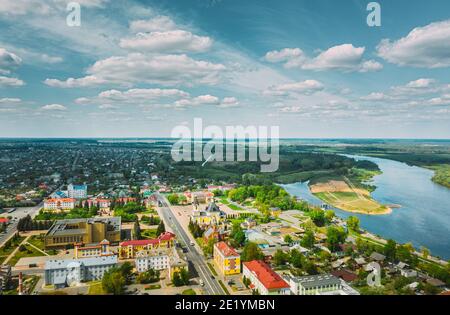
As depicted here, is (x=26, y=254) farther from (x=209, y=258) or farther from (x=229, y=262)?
(x=229, y=262)

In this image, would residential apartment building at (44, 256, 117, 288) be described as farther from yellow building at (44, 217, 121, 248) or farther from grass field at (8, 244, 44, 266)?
yellow building at (44, 217, 121, 248)

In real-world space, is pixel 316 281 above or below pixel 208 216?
above

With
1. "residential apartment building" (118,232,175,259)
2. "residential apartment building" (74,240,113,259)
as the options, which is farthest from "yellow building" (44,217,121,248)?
"residential apartment building" (118,232,175,259)

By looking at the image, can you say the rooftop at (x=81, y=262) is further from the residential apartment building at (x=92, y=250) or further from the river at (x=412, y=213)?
the river at (x=412, y=213)

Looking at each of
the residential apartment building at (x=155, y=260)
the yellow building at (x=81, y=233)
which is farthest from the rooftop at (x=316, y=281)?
the yellow building at (x=81, y=233)

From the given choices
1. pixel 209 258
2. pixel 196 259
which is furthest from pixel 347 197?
pixel 196 259

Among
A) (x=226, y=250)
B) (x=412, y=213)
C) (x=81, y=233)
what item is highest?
(x=226, y=250)
